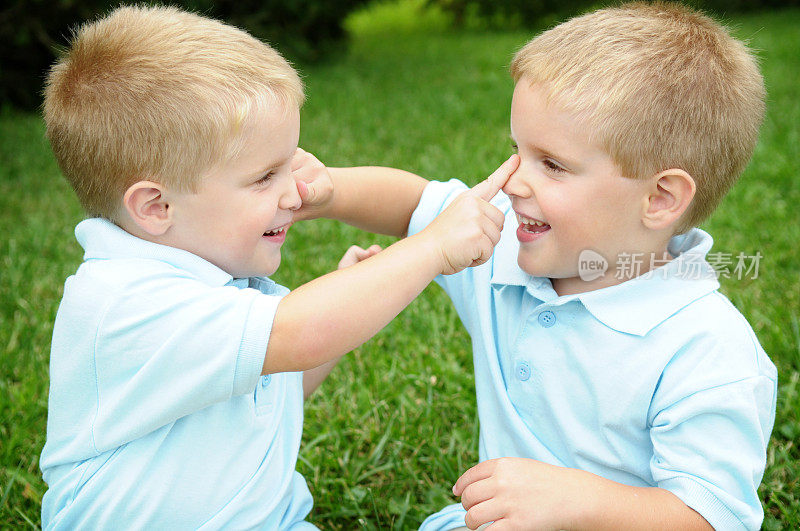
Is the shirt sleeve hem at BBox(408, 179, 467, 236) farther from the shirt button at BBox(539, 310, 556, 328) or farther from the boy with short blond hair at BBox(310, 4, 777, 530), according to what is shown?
the shirt button at BBox(539, 310, 556, 328)

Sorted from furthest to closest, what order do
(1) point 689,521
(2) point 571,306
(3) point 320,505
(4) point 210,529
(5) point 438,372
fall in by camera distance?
(5) point 438,372 → (3) point 320,505 → (2) point 571,306 → (4) point 210,529 → (1) point 689,521

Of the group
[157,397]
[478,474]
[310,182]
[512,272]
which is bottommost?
[478,474]

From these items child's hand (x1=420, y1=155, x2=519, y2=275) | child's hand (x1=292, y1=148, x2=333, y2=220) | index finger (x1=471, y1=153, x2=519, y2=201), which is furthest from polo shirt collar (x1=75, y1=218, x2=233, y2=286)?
index finger (x1=471, y1=153, x2=519, y2=201)

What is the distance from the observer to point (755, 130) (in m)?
1.82

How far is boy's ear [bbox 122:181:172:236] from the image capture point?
1621 millimetres

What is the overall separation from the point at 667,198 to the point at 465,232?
19.4 inches

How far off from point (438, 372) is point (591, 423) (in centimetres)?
104

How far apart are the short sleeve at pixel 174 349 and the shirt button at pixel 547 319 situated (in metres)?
0.64

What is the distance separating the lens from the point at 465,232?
5.21ft

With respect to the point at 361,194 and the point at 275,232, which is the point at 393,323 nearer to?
the point at 361,194

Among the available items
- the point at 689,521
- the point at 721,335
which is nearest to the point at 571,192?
the point at 721,335

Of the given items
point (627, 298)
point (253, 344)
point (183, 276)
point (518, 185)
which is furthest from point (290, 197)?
point (627, 298)

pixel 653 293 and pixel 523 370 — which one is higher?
pixel 653 293

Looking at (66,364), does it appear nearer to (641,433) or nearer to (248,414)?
(248,414)
